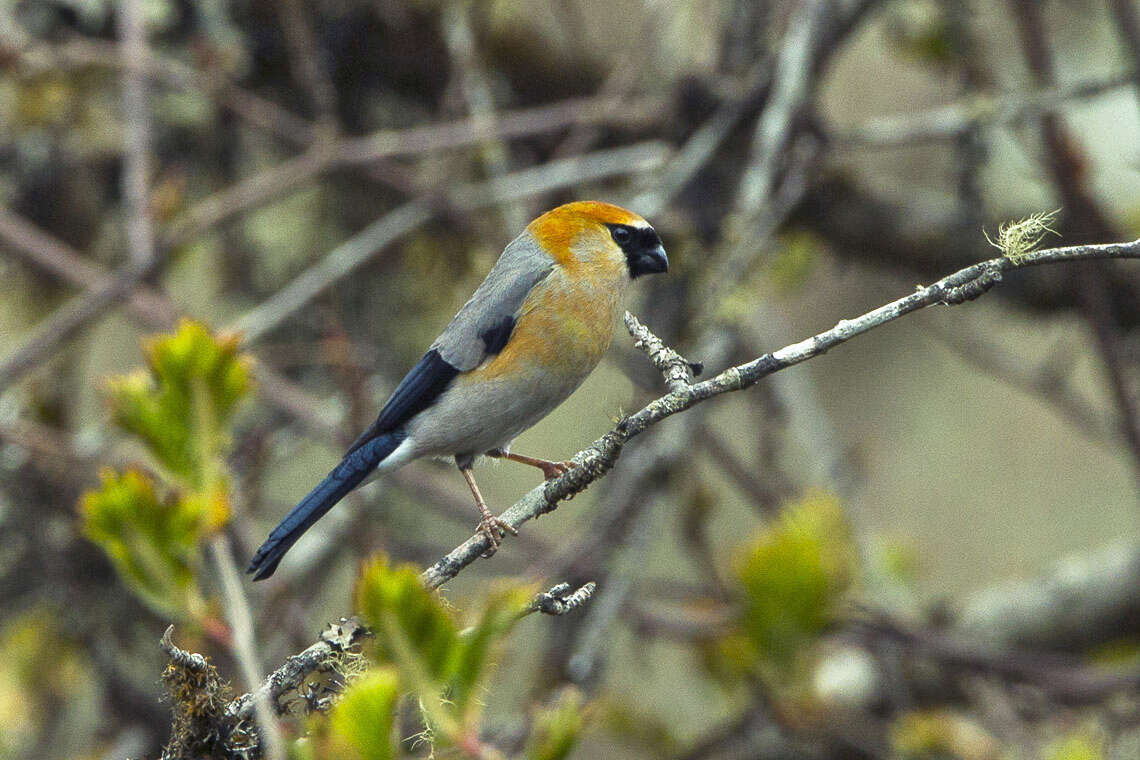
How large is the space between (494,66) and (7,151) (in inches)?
81.3

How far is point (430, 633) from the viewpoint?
1015 mm

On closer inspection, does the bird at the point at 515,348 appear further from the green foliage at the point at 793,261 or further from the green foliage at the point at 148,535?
the green foliage at the point at 793,261

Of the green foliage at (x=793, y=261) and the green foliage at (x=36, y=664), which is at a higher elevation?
the green foliage at (x=793, y=261)

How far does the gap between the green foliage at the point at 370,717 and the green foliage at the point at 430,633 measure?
3 centimetres

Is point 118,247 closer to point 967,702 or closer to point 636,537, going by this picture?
point 636,537

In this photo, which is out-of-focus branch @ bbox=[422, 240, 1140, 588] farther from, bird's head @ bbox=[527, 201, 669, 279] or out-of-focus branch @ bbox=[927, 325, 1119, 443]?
out-of-focus branch @ bbox=[927, 325, 1119, 443]

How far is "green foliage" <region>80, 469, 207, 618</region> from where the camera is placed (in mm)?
1279

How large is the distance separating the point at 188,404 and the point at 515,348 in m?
0.50

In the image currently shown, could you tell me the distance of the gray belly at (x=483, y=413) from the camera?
1.60m

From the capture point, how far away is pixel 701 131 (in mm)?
3889

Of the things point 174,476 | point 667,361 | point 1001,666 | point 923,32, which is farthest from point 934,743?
point 923,32

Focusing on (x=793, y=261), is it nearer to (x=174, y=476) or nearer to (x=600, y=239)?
(x=600, y=239)

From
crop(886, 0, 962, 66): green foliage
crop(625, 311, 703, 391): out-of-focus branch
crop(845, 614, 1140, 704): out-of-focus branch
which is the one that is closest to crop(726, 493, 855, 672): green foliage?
crop(845, 614, 1140, 704): out-of-focus branch

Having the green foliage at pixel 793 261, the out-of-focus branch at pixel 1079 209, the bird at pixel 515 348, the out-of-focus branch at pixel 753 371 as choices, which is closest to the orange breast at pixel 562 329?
the bird at pixel 515 348
